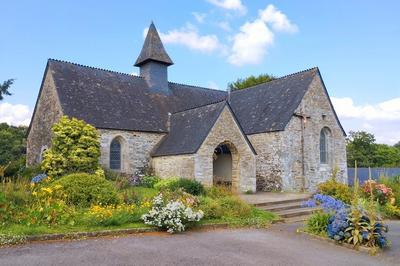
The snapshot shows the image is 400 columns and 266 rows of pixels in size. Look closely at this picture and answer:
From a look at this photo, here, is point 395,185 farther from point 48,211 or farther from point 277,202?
point 48,211

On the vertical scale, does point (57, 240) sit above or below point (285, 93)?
below

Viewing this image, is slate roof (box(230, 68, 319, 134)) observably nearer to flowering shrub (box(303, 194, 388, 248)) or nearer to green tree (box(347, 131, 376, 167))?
flowering shrub (box(303, 194, 388, 248))

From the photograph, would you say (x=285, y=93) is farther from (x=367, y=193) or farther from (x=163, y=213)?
(x=163, y=213)

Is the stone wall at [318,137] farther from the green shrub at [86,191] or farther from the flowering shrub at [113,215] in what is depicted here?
the flowering shrub at [113,215]

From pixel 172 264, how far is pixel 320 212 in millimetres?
5481

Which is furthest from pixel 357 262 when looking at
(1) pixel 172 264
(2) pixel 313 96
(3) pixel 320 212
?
(2) pixel 313 96

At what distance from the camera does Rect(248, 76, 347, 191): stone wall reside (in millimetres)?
21031

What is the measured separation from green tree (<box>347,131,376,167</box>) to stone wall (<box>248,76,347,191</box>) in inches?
792

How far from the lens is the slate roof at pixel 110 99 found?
19688 mm

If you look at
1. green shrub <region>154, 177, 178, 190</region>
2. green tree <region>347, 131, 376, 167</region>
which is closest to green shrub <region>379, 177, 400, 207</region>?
green shrub <region>154, 177, 178, 190</region>

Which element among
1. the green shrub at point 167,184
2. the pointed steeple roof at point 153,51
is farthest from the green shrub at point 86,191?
the pointed steeple roof at point 153,51

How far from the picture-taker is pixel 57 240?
8.17 metres

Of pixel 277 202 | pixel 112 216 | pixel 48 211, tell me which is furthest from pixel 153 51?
pixel 48 211

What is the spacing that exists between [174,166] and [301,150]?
829 centimetres
